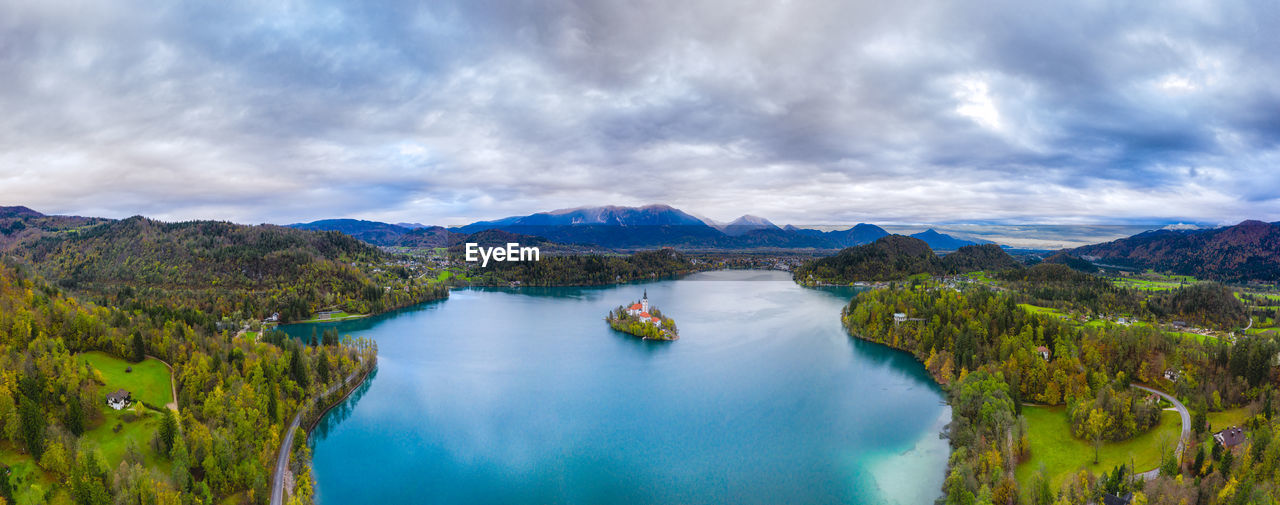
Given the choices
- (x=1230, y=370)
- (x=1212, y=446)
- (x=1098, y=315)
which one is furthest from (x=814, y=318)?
(x=1212, y=446)

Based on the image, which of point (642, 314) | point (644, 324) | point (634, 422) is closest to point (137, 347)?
point (634, 422)

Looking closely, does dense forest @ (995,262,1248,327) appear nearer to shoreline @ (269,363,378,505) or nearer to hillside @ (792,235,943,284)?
hillside @ (792,235,943,284)

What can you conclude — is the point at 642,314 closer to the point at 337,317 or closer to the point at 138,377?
the point at 138,377

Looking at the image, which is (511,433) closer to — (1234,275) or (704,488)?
(704,488)

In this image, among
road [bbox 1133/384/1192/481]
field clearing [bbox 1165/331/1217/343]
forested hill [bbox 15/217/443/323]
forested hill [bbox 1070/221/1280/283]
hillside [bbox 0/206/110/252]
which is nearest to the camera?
road [bbox 1133/384/1192/481]

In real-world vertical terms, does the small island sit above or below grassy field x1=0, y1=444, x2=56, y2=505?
below

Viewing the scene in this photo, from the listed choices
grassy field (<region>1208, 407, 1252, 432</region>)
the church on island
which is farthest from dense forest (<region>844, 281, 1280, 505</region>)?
the church on island
